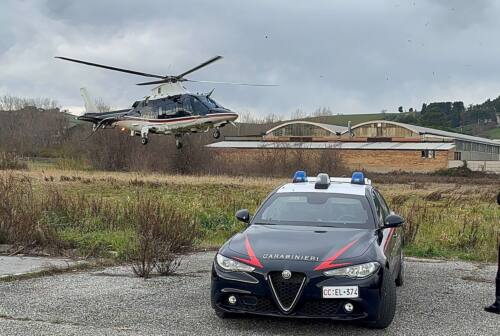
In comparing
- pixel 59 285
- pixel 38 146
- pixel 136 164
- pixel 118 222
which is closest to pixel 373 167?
pixel 136 164

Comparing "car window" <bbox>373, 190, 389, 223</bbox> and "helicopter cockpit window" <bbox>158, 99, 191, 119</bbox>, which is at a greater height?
"helicopter cockpit window" <bbox>158, 99, 191, 119</bbox>

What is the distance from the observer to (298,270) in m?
6.68

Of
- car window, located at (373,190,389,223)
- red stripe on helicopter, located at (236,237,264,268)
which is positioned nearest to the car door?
Result: car window, located at (373,190,389,223)

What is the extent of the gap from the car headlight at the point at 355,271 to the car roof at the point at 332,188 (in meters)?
2.17

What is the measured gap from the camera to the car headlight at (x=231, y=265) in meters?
6.94

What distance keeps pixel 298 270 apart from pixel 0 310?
3.78 meters

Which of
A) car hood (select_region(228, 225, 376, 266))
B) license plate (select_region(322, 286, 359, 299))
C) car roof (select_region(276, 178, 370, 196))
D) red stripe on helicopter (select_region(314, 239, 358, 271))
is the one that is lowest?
license plate (select_region(322, 286, 359, 299))

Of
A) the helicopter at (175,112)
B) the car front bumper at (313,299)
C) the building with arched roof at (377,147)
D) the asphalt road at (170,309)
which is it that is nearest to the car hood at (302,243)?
the car front bumper at (313,299)

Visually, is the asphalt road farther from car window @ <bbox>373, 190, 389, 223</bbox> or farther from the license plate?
car window @ <bbox>373, 190, 389, 223</bbox>

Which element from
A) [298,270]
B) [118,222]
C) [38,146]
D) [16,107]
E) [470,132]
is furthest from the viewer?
[470,132]

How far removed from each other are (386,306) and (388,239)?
1.50m

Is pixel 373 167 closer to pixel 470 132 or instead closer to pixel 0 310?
pixel 0 310

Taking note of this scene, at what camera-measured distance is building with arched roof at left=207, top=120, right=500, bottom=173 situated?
266ft

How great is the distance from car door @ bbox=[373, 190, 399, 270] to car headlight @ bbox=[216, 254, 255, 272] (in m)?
1.84
